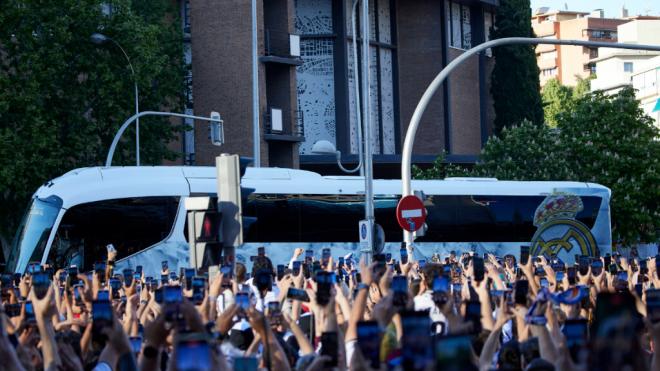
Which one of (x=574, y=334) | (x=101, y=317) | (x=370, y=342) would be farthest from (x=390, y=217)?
(x=370, y=342)

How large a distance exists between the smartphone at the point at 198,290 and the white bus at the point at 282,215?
1556cm

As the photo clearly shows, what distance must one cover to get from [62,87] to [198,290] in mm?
30352

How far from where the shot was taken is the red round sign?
22.4 m

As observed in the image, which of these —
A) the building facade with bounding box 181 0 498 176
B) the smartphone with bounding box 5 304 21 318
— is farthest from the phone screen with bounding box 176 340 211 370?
the building facade with bounding box 181 0 498 176

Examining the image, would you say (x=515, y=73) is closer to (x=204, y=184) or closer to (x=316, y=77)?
(x=316, y=77)

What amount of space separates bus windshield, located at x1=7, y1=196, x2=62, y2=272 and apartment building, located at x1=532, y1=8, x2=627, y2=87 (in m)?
101

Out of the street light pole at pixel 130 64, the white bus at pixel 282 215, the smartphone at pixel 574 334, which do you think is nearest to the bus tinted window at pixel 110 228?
the white bus at pixel 282 215

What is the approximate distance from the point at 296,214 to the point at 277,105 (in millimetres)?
21610

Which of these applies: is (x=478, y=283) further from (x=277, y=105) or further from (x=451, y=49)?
(x=451, y=49)

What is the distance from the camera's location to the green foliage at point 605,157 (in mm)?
44156

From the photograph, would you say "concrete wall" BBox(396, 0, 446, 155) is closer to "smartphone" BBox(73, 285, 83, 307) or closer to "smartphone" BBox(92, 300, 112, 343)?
"smartphone" BBox(73, 285, 83, 307)

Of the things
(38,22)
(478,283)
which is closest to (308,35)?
(38,22)

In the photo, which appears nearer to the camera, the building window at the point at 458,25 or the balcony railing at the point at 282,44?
the balcony railing at the point at 282,44

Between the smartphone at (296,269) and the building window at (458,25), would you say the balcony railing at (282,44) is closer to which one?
the building window at (458,25)
